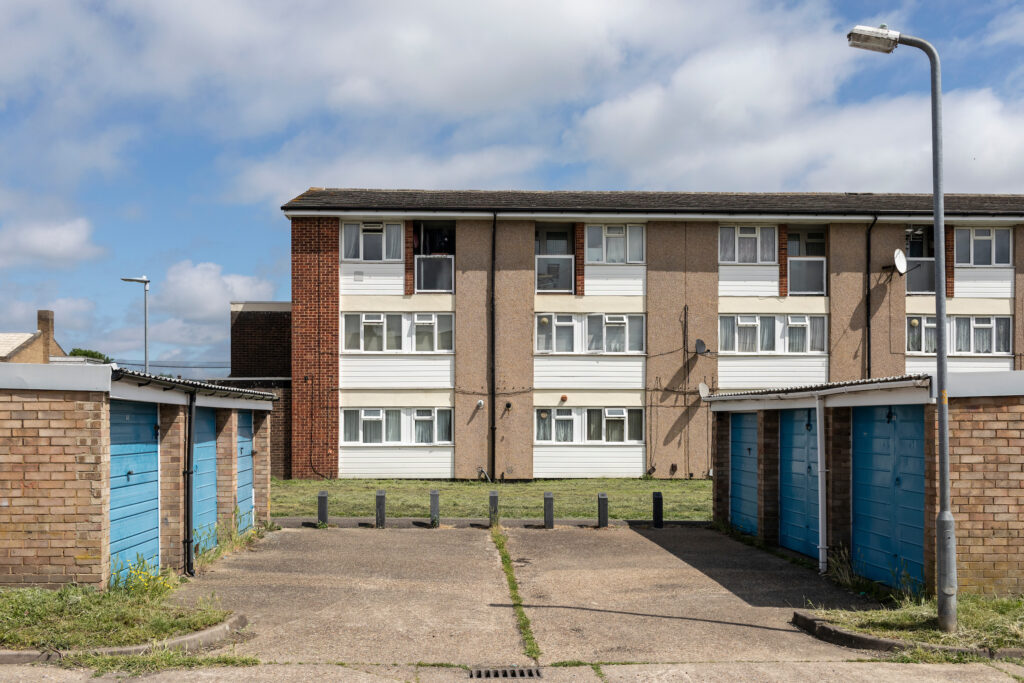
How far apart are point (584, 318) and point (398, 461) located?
721cm

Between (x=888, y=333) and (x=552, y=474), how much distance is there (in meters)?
11.3

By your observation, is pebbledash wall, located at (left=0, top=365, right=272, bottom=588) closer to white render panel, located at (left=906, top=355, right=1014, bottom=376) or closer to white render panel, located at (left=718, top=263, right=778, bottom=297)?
white render panel, located at (left=718, top=263, right=778, bottom=297)

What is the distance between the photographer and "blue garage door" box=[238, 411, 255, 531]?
15727 mm

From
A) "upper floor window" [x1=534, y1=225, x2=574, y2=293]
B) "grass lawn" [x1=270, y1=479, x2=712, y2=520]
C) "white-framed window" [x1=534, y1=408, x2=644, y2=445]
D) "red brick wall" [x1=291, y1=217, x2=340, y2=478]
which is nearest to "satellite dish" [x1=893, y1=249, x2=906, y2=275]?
"grass lawn" [x1=270, y1=479, x2=712, y2=520]

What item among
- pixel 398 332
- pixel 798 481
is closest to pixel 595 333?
pixel 398 332

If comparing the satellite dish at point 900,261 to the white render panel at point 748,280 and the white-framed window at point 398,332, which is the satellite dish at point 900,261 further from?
the white-framed window at point 398,332

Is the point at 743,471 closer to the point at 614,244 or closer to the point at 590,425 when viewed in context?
the point at 590,425

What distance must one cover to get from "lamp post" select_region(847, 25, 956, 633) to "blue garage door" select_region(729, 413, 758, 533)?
737 cm

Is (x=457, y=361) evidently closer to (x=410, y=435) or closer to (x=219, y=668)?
(x=410, y=435)

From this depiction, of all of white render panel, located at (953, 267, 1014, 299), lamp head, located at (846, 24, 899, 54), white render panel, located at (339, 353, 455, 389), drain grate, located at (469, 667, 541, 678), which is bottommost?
drain grate, located at (469, 667, 541, 678)

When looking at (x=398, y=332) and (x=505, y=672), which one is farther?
(x=398, y=332)

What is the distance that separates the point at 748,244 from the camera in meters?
29.8

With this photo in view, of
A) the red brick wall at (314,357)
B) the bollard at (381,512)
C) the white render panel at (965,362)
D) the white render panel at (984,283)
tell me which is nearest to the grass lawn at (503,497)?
the red brick wall at (314,357)

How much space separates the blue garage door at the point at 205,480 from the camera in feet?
43.4
